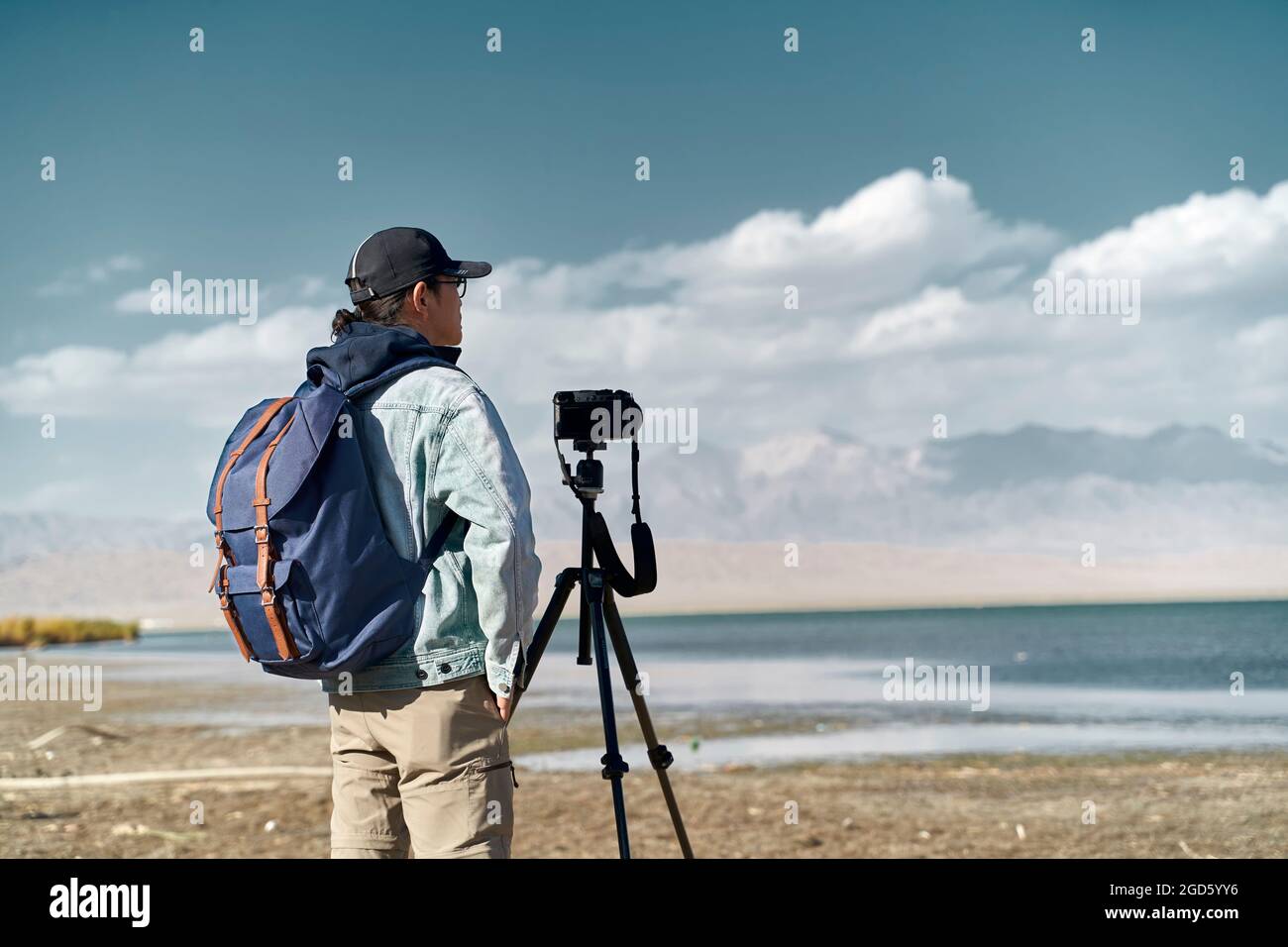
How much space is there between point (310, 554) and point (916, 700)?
42.9 ft

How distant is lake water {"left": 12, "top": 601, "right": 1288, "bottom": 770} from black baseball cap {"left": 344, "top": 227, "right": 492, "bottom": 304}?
6286mm

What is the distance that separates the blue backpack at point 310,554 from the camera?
2242 mm

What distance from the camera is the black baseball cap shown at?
2490 mm

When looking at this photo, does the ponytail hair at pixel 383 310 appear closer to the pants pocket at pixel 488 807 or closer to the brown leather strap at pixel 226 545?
the brown leather strap at pixel 226 545

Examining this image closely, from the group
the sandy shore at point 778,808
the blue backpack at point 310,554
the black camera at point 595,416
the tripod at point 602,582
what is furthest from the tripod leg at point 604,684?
the sandy shore at point 778,808

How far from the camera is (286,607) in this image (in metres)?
2.25

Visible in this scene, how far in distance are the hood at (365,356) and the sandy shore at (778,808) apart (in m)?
3.40

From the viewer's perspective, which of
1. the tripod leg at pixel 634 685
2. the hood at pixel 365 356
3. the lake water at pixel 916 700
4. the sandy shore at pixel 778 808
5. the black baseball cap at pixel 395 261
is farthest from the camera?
the lake water at pixel 916 700

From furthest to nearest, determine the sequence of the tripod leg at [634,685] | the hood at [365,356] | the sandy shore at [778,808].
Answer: the sandy shore at [778,808] → the tripod leg at [634,685] → the hood at [365,356]

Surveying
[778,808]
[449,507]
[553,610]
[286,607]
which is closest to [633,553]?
[553,610]

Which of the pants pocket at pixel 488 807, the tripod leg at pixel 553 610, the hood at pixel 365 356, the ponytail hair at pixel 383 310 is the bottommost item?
the pants pocket at pixel 488 807

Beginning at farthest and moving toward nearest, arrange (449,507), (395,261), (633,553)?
(633,553), (395,261), (449,507)

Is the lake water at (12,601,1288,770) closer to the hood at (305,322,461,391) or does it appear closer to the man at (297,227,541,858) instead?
the man at (297,227,541,858)

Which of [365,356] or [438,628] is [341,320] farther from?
[438,628]
